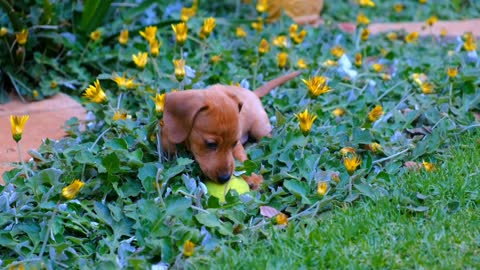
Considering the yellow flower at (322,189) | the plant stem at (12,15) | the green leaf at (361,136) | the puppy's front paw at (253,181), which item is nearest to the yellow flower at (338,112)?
the green leaf at (361,136)

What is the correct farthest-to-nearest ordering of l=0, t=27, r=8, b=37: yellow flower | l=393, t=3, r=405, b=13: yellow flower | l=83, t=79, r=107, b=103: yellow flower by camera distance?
l=393, t=3, r=405, b=13: yellow flower, l=0, t=27, r=8, b=37: yellow flower, l=83, t=79, r=107, b=103: yellow flower

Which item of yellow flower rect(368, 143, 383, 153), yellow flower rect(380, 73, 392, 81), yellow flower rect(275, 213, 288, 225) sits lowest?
yellow flower rect(380, 73, 392, 81)

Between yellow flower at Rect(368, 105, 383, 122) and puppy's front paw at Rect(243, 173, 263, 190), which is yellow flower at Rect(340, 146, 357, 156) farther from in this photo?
puppy's front paw at Rect(243, 173, 263, 190)

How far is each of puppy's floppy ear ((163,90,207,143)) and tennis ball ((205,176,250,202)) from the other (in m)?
0.29

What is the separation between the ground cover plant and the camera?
12.3 feet

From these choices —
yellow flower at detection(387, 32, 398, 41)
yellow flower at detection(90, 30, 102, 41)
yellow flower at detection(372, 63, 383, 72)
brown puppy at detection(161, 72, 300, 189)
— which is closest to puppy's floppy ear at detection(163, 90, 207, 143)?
brown puppy at detection(161, 72, 300, 189)

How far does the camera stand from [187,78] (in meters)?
5.27

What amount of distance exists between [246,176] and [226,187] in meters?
0.25

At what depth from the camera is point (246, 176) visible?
4.37 meters

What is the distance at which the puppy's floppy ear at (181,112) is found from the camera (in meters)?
4.08

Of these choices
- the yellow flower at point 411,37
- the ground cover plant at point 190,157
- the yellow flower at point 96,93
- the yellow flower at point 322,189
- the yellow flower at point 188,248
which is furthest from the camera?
the yellow flower at point 411,37

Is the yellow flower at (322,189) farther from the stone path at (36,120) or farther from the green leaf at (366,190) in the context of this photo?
the stone path at (36,120)

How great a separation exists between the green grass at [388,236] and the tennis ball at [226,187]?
1.31 feet

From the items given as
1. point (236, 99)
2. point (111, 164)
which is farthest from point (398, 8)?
point (111, 164)
